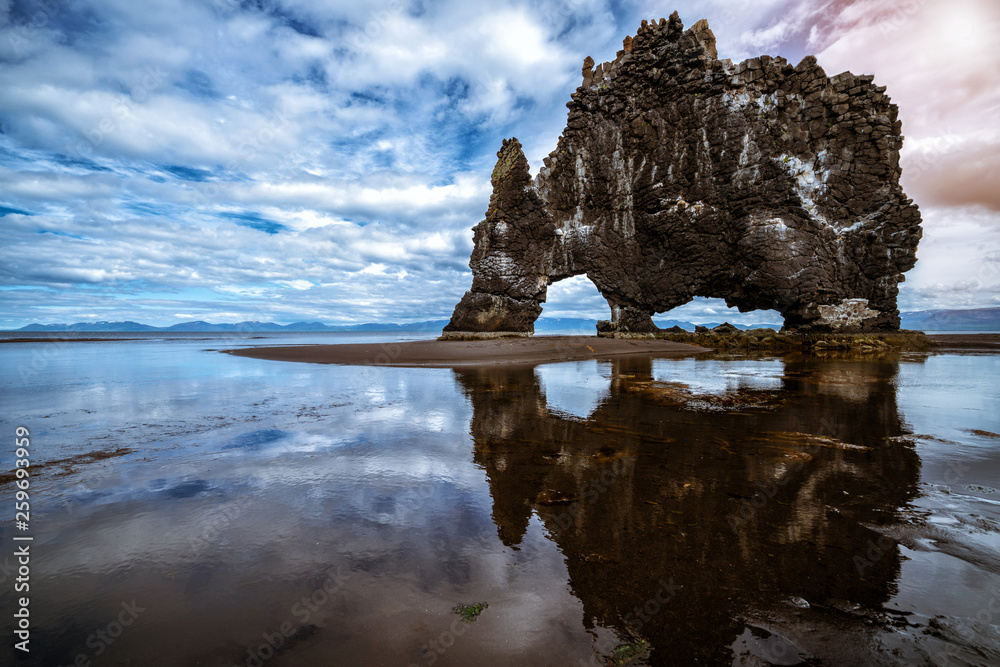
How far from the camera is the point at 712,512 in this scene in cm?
338

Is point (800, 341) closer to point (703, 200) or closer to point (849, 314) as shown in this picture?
point (849, 314)

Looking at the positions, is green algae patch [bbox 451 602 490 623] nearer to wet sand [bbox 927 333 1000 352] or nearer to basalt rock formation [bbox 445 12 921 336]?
basalt rock formation [bbox 445 12 921 336]

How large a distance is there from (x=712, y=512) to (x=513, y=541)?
1.75 m

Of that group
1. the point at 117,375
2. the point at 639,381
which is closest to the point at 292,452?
the point at 639,381

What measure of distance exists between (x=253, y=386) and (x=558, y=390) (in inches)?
319

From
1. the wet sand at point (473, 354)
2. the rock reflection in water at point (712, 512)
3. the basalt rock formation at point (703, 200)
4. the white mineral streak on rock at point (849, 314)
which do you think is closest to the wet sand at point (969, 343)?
the basalt rock formation at point (703, 200)

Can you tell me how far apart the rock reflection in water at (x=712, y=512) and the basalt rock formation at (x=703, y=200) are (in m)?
27.0

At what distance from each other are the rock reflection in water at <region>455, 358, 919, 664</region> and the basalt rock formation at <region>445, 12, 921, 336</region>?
27.0 meters

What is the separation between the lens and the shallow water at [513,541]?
198cm

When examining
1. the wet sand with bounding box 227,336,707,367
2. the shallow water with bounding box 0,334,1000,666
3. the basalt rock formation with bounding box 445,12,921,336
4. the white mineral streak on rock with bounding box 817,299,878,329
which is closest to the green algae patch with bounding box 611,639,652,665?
the shallow water with bounding box 0,334,1000,666

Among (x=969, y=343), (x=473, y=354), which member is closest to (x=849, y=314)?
(x=969, y=343)

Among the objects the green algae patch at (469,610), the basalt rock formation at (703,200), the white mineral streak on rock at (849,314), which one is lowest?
the green algae patch at (469,610)

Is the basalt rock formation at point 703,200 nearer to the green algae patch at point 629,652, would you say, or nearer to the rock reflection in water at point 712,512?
the rock reflection in water at point 712,512

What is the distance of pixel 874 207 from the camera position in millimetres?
29156
